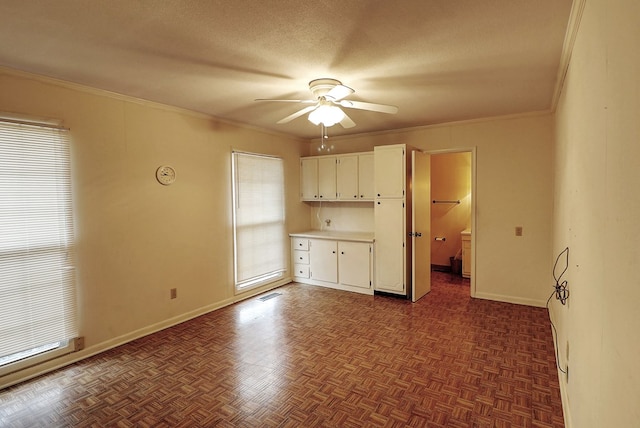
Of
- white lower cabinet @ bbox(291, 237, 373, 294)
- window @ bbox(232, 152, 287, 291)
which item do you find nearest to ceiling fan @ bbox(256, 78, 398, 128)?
window @ bbox(232, 152, 287, 291)

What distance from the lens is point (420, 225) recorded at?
4633 millimetres

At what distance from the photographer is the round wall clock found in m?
3.62

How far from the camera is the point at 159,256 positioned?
12.0ft

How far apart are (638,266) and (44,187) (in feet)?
12.0

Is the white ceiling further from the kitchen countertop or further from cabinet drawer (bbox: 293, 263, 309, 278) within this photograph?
cabinet drawer (bbox: 293, 263, 309, 278)

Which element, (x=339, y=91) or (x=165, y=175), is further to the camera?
(x=165, y=175)

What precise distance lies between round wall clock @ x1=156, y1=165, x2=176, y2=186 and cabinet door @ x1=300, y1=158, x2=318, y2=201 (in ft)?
7.84

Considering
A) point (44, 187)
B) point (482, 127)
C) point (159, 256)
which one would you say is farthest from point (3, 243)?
point (482, 127)

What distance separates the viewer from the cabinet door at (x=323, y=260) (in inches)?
202

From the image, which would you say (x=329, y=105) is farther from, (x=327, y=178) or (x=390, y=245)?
(x=327, y=178)

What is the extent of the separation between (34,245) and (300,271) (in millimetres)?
3525

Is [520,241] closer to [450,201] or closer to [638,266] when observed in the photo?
[450,201]

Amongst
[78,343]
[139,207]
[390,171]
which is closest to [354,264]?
[390,171]

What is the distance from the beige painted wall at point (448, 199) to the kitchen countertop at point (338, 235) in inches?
73.4
